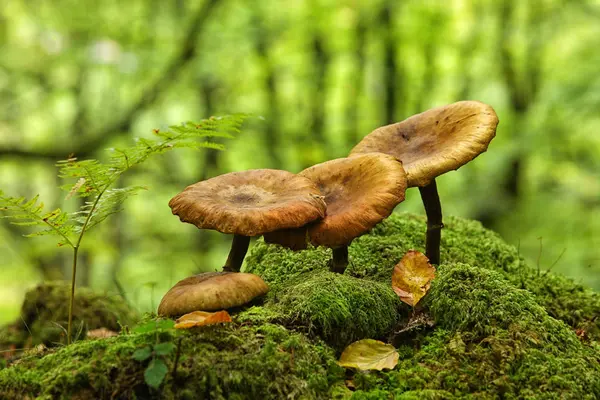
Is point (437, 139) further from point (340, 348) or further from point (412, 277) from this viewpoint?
point (340, 348)

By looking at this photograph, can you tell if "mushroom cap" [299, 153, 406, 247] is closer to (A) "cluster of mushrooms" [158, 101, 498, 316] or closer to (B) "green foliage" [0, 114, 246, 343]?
(A) "cluster of mushrooms" [158, 101, 498, 316]

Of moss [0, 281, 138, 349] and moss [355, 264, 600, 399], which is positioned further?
moss [0, 281, 138, 349]

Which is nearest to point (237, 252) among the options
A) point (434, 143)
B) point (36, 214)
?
point (36, 214)

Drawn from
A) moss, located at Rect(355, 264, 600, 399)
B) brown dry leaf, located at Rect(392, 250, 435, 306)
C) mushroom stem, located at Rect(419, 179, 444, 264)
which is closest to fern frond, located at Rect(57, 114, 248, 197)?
brown dry leaf, located at Rect(392, 250, 435, 306)

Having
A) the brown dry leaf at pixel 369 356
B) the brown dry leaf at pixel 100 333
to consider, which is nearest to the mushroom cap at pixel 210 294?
the brown dry leaf at pixel 369 356

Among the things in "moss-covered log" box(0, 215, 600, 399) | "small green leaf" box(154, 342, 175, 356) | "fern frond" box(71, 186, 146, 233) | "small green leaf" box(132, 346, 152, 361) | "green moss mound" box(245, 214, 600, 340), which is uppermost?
"fern frond" box(71, 186, 146, 233)

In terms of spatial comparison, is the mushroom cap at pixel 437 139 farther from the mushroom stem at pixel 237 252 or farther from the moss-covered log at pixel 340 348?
the mushroom stem at pixel 237 252

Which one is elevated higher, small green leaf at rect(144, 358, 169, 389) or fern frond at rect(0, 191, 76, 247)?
fern frond at rect(0, 191, 76, 247)
